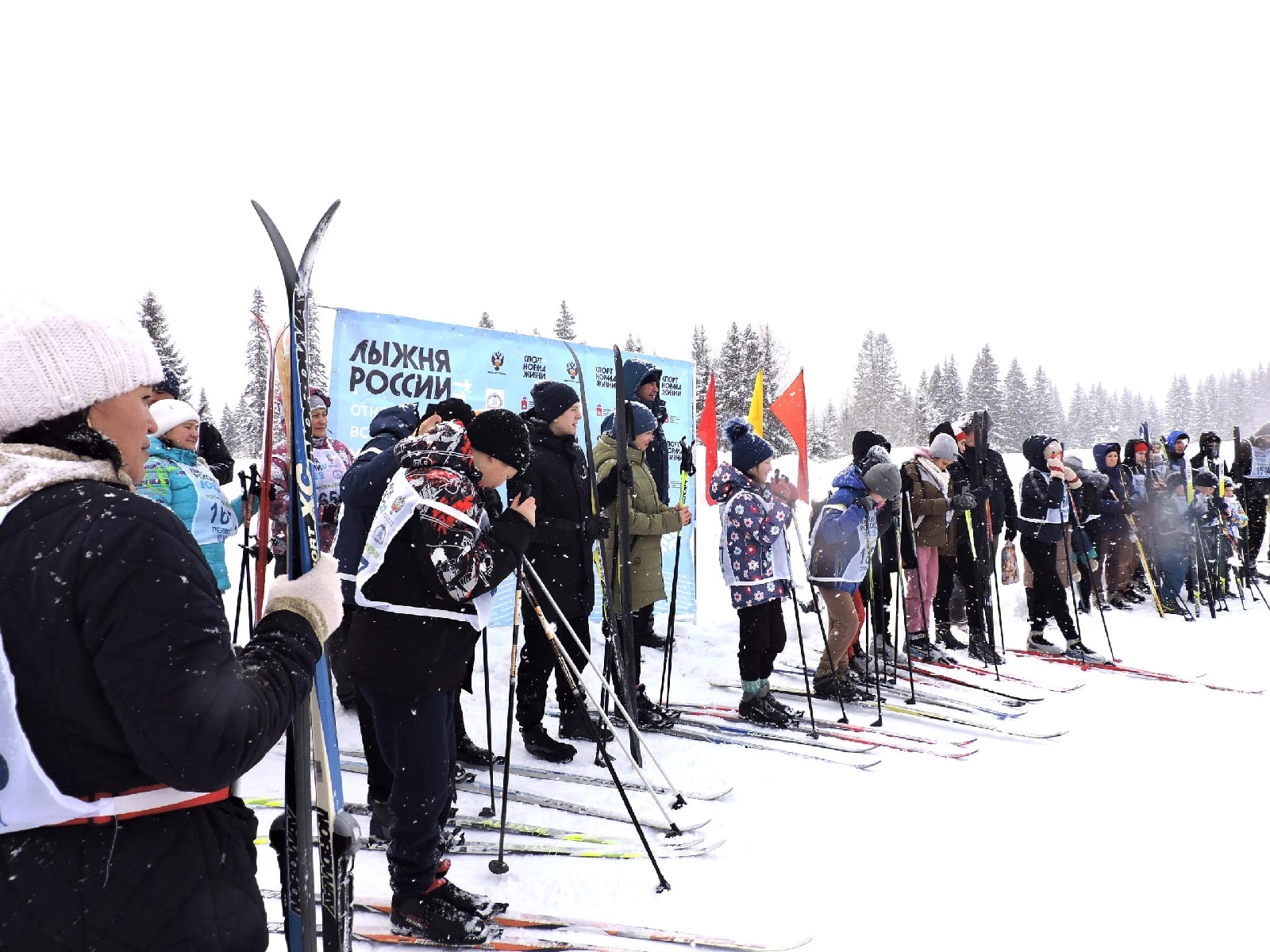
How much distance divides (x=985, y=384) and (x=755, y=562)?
160 feet

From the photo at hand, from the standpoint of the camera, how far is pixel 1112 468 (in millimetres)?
11445

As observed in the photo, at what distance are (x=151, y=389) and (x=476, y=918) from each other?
2382 mm

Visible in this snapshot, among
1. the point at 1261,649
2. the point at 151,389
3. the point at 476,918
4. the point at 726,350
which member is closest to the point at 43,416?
the point at 151,389

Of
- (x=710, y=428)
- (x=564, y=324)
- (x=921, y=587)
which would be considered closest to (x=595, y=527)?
(x=921, y=587)

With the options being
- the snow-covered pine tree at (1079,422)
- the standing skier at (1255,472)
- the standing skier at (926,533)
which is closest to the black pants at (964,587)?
the standing skier at (926,533)

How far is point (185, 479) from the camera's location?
4648 mm

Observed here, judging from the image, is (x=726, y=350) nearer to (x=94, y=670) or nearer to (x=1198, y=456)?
(x=1198, y=456)

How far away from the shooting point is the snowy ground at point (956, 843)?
10.3ft

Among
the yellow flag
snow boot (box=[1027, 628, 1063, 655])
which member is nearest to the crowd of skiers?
snow boot (box=[1027, 628, 1063, 655])

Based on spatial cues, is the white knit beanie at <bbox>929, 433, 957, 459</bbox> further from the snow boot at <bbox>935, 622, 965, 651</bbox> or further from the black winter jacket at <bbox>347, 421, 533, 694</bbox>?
the black winter jacket at <bbox>347, 421, 533, 694</bbox>

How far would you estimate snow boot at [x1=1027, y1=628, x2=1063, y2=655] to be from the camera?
27.3 feet

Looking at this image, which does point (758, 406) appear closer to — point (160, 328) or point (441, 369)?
point (441, 369)

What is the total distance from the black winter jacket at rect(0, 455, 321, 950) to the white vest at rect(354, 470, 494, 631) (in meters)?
1.69

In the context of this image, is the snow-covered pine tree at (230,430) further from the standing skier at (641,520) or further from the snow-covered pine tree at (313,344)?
the standing skier at (641,520)
